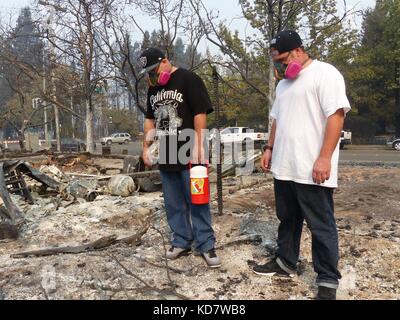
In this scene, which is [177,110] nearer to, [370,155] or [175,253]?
[175,253]

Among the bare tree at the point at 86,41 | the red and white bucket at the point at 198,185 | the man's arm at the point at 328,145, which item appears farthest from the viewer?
the bare tree at the point at 86,41

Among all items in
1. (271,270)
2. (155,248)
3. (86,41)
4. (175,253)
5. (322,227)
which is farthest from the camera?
(86,41)

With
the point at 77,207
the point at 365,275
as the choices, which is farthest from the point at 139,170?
the point at 365,275

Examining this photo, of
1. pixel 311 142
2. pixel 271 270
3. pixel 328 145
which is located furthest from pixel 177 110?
pixel 271 270

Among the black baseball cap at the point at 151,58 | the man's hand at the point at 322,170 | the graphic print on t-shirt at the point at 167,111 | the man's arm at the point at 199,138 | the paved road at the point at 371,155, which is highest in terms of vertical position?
the black baseball cap at the point at 151,58

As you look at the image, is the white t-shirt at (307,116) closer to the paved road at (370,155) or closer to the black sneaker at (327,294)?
the black sneaker at (327,294)

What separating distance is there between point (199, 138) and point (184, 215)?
2.53 ft

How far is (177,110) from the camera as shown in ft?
11.4

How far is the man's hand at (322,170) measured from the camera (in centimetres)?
265

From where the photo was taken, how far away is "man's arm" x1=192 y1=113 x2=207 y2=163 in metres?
3.38

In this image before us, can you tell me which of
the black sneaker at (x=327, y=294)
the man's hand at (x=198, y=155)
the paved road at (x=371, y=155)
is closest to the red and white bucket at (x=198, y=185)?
the man's hand at (x=198, y=155)

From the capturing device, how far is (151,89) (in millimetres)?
3646

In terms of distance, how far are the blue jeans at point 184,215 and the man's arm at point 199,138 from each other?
7.1 inches

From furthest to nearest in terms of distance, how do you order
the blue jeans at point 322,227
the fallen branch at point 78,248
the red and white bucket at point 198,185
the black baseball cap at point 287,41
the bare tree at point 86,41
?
the bare tree at point 86,41
the fallen branch at point 78,248
the red and white bucket at point 198,185
the black baseball cap at point 287,41
the blue jeans at point 322,227
